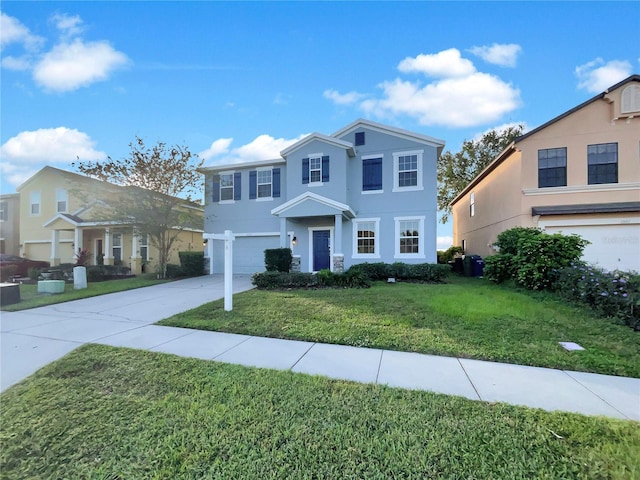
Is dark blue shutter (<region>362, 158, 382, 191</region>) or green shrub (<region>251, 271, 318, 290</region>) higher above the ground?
dark blue shutter (<region>362, 158, 382, 191</region>)

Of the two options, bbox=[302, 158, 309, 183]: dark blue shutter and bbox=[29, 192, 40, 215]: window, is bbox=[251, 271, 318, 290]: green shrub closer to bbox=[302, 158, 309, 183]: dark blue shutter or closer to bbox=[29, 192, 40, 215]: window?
bbox=[302, 158, 309, 183]: dark blue shutter

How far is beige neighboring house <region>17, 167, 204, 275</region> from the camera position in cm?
1561

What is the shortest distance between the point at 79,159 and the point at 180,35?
8.65 m

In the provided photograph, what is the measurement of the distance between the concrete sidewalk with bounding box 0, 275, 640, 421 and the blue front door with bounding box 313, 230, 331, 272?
7656mm

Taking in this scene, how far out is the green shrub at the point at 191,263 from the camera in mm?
14062

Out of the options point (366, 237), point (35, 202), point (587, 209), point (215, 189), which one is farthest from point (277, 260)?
point (35, 202)

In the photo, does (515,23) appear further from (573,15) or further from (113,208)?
(113,208)

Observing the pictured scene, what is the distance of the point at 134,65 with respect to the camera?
8586 millimetres

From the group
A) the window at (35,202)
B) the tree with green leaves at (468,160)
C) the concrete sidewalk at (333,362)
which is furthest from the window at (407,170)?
the window at (35,202)

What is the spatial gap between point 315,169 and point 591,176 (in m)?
11.5

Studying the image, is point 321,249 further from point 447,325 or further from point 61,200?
point 61,200

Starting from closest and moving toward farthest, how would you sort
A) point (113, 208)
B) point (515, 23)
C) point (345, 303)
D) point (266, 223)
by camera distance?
1. point (345, 303)
2. point (515, 23)
3. point (113, 208)
4. point (266, 223)

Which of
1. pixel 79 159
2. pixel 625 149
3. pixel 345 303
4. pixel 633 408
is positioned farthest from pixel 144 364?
pixel 625 149

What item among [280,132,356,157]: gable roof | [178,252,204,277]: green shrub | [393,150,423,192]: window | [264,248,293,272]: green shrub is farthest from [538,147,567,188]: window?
[178,252,204,277]: green shrub
